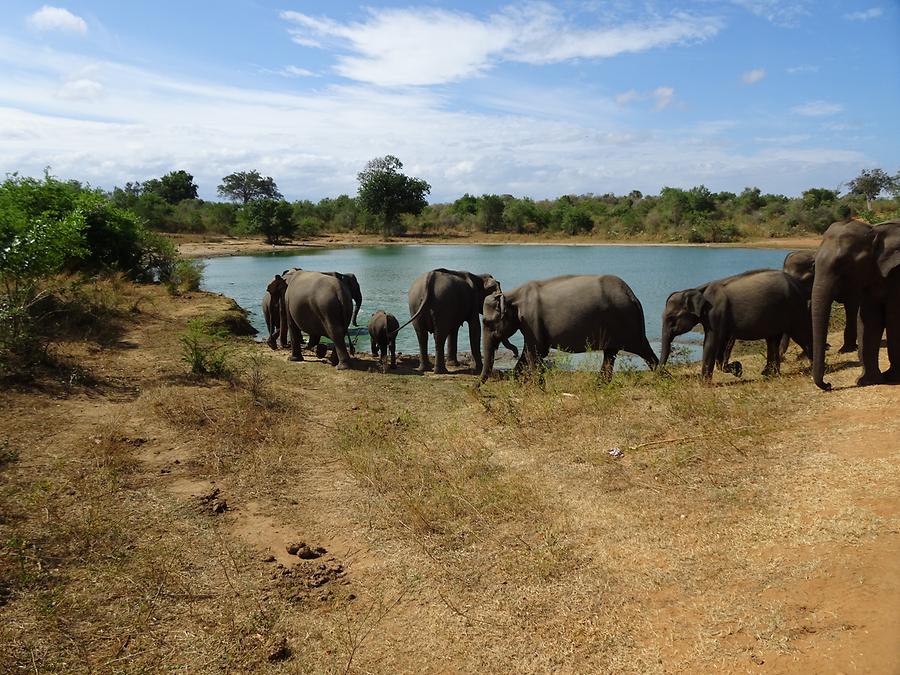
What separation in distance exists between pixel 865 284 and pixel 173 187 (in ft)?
342

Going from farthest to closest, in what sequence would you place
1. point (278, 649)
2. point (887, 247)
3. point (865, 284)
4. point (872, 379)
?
point (872, 379)
point (865, 284)
point (887, 247)
point (278, 649)

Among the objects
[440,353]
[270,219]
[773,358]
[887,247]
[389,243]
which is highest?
[270,219]

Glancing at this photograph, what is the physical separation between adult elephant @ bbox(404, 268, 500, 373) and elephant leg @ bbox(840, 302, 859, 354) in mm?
6232

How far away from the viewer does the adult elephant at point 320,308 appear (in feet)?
42.1

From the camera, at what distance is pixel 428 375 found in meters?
12.8

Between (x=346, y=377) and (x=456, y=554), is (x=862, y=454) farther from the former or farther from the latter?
(x=346, y=377)

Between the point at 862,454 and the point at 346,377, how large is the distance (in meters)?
8.46

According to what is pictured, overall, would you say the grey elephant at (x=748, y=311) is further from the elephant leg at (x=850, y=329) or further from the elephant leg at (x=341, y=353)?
the elephant leg at (x=341, y=353)

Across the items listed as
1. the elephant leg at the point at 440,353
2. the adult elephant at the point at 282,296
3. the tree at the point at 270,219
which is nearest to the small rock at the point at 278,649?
the elephant leg at the point at 440,353

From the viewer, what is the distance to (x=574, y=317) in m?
9.98

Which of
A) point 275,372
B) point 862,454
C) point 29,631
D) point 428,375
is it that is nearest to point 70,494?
point 29,631

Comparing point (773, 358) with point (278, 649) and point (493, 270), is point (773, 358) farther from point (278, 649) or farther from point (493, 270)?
point (493, 270)

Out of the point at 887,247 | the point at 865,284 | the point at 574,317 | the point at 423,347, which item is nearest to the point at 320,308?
the point at 423,347

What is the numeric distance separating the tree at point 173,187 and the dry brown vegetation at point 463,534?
98465 millimetres
